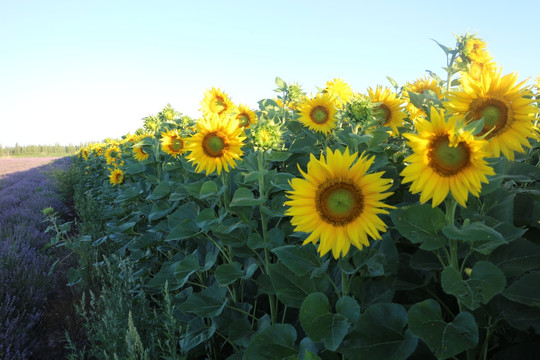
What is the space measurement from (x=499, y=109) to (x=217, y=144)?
1381 mm

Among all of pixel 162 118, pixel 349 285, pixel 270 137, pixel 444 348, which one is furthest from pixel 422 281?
pixel 162 118

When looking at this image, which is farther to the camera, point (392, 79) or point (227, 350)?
point (392, 79)

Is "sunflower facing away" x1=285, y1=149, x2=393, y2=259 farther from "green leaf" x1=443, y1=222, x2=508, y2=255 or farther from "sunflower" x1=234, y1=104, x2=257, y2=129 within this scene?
"sunflower" x1=234, y1=104, x2=257, y2=129

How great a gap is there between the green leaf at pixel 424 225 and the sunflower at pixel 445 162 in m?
0.06

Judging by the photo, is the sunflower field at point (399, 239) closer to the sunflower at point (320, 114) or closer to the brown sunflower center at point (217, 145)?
the brown sunflower center at point (217, 145)

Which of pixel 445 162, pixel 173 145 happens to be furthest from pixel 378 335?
pixel 173 145

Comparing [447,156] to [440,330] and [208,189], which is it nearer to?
[440,330]

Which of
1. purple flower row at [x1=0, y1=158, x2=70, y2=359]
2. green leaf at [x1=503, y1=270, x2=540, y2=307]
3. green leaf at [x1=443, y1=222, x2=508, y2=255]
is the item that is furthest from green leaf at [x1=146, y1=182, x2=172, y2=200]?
green leaf at [x1=503, y1=270, x2=540, y2=307]

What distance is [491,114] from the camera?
1.24 meters

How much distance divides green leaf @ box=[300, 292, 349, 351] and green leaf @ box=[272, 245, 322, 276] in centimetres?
14

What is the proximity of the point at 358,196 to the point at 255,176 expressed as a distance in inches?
23.8

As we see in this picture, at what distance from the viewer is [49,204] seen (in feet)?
25.7

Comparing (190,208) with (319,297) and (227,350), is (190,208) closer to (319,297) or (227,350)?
(227,350)

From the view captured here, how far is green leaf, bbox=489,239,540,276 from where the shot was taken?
1.16 metres
